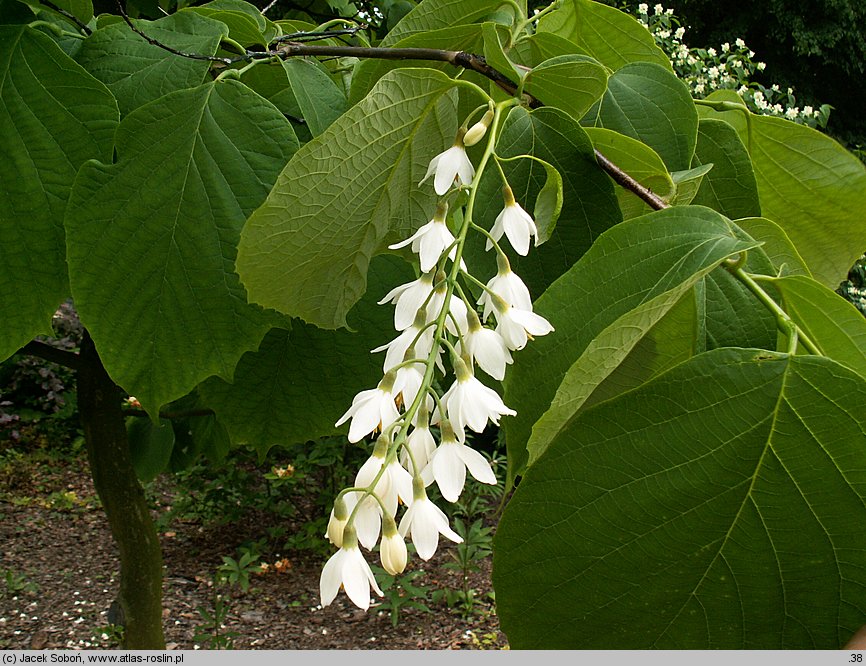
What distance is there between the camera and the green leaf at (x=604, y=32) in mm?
607

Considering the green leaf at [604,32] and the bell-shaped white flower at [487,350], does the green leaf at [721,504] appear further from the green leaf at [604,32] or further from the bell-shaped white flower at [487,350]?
the green leaf at [604,32]

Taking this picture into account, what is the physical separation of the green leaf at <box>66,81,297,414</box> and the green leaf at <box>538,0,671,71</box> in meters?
0.25

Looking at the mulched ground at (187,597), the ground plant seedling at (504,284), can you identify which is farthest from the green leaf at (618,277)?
the mulched ground at (187,597)

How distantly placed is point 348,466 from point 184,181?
2.86 m

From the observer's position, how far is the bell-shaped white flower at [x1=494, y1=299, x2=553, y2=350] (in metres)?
0.36

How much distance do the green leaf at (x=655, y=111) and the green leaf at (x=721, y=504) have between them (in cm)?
20

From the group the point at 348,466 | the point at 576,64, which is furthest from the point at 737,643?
the point at 348,466

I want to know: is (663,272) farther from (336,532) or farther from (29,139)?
(29,139)

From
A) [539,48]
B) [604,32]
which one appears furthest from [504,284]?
[604,32]

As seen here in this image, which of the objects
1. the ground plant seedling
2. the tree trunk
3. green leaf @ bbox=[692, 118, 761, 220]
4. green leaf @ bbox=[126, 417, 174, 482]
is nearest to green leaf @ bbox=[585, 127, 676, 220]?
the ground plant seedling

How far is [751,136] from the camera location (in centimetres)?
64

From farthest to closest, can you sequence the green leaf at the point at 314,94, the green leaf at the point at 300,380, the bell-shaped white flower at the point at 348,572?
the green leaf at the point at 300,380, the green leaf at the point at 314,94, the bell-shaped white flower at the point at 348,572

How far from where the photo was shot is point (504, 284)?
39cm

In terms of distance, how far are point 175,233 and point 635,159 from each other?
0.98ft
